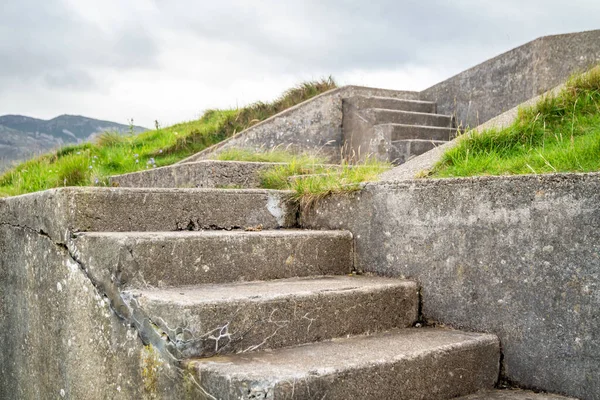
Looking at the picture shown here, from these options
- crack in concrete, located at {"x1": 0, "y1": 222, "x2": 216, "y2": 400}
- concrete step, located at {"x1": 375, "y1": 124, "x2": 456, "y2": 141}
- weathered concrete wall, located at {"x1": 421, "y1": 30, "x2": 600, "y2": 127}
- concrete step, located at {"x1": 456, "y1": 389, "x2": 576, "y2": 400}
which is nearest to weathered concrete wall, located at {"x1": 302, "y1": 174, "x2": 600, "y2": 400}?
concrete step, located at {"x1": 456, "y1": 389, "x2": 576, "y2": 400}

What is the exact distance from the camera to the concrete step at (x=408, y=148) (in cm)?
589

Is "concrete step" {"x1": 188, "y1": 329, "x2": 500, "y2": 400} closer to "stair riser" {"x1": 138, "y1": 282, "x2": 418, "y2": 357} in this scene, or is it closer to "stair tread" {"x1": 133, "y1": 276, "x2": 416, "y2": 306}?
"stair riser" {"x1": 138, "y1": 282, "x2": 418, "y2": 357}

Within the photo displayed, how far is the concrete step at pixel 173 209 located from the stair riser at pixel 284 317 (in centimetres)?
74

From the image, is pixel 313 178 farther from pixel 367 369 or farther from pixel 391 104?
pixel 391 104

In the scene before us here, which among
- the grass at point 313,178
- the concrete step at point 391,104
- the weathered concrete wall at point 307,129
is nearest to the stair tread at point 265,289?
the grass at point 313,178

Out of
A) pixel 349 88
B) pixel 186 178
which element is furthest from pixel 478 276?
pixel 349 88

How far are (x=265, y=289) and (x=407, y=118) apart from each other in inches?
191

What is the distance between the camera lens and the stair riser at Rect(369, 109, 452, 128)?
665 cm

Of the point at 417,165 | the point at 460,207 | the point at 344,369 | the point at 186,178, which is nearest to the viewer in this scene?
Result: the point at 344,369

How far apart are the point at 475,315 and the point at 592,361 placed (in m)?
0.53

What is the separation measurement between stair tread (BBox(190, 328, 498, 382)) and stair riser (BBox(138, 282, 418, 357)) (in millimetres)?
52

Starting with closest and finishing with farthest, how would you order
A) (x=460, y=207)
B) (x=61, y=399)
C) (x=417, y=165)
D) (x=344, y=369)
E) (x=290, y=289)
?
(x=344, y=369), (x=290, y=289), (x=460, y=207), (x=61, y=399), (x=417, y=165)

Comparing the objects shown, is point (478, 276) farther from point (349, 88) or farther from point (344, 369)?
point (349, 88)

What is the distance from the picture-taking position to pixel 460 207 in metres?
2.71
